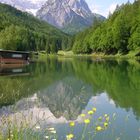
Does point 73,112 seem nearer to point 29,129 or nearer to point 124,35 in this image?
point 29,129

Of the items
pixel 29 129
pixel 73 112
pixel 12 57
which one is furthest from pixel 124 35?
pixel 29 129

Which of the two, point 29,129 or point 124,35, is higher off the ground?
point 124,35

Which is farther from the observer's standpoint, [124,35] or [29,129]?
[124,35]

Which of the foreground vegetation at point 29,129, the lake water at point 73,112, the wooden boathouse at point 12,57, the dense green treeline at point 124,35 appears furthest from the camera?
the dense green treeline at point 124,35

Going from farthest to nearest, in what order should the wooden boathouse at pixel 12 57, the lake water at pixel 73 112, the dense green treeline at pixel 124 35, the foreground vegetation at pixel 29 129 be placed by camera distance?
the dense green treeline at pixel 124 35 → the wooden boathouse at pixel 12 57 → the lake water at pixel 73 112 → the foreground vegetation at pixel 29 129

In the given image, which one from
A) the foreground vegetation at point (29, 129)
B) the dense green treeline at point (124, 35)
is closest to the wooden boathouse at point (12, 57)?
the dense green treeline at point (124, 35)

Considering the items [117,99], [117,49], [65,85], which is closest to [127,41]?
[117,49]

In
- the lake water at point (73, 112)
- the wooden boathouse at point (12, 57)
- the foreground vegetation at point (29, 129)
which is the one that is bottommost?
the wooden boathouse at point (12, 57)

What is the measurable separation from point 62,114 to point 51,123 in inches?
71.8

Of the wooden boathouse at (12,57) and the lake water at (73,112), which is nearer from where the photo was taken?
the lake water at (73,112)

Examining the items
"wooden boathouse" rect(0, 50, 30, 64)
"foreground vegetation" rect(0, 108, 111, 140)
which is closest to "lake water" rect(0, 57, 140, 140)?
"foreground vegetation" rect(0, 108, 111, 140)

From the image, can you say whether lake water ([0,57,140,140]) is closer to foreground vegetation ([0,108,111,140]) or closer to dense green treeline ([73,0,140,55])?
foreground vegetation ([0,108,111,140])

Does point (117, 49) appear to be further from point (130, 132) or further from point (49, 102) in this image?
point (130, 132)

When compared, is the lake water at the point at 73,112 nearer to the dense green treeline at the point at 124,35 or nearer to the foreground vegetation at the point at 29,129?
the foreground vegetation at the point at 29,129
